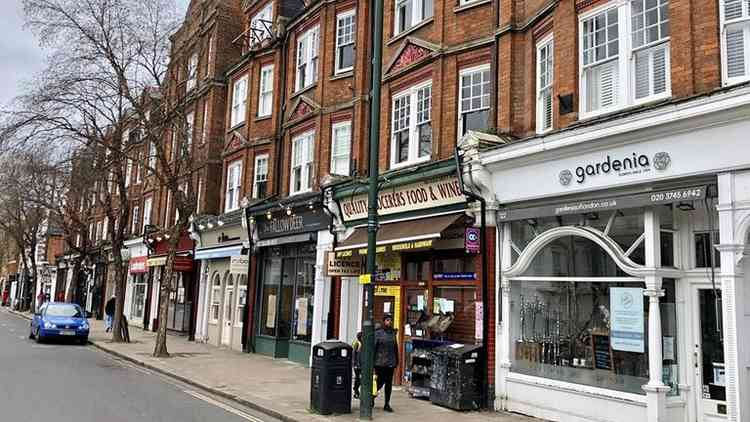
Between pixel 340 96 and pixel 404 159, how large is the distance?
13.3 feet

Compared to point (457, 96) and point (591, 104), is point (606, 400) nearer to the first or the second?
point (591, 104)

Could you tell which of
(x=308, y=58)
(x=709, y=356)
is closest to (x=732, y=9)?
(x=709, y=356)

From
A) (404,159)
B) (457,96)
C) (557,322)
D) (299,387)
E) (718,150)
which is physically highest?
(457,96)

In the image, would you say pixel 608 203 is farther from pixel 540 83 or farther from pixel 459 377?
pixel 459 377

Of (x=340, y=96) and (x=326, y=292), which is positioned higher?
(x=340, y=96)

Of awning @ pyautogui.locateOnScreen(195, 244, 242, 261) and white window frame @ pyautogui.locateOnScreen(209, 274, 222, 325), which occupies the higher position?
awning @ pyautogui.locateOnScreen(195, 244, 242, 261)

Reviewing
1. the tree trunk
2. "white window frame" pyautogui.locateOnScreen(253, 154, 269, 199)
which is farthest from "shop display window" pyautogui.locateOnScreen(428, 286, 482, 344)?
"white window frame" pyautogui.locateOnScreen(253, 154, 269, 199)

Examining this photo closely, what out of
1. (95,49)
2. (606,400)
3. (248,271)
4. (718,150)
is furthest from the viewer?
(248,271)

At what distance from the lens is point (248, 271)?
22609mm

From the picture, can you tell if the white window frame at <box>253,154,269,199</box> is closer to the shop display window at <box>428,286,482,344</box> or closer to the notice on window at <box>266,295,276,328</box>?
the notice on window at <box>266,295,276,328</box>

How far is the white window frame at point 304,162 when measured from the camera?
2039 cm

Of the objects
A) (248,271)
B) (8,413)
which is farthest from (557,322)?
(248,271)

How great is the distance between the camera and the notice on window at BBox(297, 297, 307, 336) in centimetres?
1944

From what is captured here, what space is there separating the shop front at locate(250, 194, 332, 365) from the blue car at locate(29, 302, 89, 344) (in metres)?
7.66
